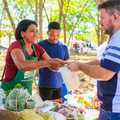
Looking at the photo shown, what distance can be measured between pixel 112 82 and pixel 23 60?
1367mm

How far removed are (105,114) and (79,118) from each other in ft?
2.21

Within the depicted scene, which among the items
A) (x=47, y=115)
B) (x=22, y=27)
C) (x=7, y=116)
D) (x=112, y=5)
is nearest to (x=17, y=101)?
(x=47, y=115)

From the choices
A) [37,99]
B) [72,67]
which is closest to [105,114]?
[72,67]

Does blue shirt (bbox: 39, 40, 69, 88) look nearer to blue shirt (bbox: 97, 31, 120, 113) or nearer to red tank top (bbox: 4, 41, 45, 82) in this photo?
red tank top (bbox: 4, 41, 45, 82)

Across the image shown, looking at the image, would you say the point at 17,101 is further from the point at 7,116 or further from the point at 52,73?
the point at 52,73

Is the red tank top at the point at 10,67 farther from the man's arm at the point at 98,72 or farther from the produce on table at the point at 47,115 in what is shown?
the man's arm at the point at 98,72

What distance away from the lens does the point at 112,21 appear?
2.62 m

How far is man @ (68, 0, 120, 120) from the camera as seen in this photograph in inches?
100

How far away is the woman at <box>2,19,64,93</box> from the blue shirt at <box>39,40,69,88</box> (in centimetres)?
53

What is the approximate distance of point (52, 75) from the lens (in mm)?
4637

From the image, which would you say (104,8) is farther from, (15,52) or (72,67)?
(15,52)

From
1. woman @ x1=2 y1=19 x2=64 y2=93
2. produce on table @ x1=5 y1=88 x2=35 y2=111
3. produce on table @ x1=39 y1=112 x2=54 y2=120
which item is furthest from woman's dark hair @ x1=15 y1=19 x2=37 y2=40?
produce on table @ x1=39 y1=112 x2=54 y2=120

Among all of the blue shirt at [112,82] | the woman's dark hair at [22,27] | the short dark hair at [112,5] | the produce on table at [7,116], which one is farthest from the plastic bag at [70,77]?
the woman's dark hair at [22,27]

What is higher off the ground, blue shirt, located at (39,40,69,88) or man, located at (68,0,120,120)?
man, located at (68,0,120,120)
